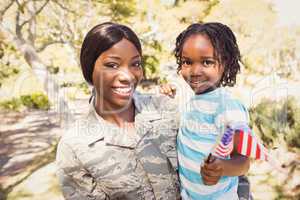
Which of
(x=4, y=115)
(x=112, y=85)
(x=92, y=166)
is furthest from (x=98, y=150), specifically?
(x=4, y=115)

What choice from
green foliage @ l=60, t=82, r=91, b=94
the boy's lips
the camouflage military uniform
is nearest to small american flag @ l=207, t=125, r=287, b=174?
the camouflage military uniform

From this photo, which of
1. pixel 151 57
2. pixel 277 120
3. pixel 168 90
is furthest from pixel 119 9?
pixel 168 90

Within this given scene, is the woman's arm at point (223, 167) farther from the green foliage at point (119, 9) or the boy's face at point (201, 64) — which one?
the green foliage at point (119, 9)

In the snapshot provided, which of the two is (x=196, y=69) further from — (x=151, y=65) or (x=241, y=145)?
(x=151, y=65)

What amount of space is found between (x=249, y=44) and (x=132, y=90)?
216cm

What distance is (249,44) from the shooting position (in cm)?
303

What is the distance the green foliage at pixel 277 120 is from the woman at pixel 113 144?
6.60 feet

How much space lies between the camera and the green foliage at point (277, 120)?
2.97 m

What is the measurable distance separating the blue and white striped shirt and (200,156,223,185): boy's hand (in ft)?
0.19

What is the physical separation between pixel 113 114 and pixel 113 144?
0.36ft

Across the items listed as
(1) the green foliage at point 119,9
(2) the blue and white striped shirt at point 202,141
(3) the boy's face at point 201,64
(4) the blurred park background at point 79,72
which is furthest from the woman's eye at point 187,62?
(1) the green foliage at point 119,9

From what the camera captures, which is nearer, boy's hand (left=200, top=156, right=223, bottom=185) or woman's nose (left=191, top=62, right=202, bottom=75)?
boy's hand (left=200, top=156, right=223, bottom=185)

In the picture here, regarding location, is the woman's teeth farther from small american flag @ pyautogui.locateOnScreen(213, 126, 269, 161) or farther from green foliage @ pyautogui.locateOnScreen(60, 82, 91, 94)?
green foliage @ pyautogui.locateOnScreen(60, 82, 91, 94)

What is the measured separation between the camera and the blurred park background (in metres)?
2.97
